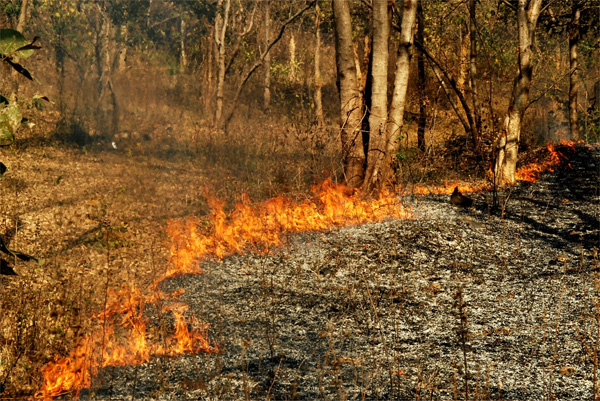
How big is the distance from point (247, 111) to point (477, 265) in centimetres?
1673

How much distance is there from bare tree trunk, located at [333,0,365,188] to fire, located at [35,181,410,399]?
0.57m

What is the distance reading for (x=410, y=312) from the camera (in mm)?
6492

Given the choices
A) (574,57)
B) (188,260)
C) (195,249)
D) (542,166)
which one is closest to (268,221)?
(195,249)

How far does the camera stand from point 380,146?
10336 mm

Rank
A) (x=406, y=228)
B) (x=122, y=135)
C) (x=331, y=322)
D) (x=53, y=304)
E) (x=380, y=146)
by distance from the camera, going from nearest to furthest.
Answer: (x=331, y=322) < (x=53, y=304) < (x=406, y=228) < (x=380, y=146) < (x=122, y=135)

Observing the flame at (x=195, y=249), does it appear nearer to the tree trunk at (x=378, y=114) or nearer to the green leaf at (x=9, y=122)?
the tree trunk at (x=378, y=114)

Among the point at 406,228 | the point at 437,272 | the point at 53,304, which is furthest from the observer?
the point at 406,228

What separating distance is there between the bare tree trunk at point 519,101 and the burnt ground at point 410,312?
0.71 m

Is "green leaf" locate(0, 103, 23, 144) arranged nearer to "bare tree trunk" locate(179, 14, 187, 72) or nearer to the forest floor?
the forest floor

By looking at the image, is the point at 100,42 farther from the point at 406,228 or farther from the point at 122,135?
the point at 406,228

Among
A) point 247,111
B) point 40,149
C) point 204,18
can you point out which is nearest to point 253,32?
point 204,18

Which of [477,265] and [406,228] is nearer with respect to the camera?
[477,265]

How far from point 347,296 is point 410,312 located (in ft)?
2.78

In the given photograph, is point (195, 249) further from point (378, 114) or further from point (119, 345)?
point (378, 114)
